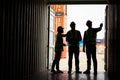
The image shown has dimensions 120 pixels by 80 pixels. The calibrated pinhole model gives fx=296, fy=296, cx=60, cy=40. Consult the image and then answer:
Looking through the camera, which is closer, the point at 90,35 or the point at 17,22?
the point at 17,22

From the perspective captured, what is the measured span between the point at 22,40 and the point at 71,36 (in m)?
3.18

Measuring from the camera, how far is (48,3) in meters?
11.7

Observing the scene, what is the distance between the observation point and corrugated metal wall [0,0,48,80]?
6.15 meters

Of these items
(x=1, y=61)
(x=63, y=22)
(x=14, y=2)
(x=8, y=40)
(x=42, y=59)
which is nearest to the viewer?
(x=1, y=61)

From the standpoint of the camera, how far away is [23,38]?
7.81 m

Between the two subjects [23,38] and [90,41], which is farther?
[90,41]

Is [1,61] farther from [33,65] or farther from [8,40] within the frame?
[33,65]

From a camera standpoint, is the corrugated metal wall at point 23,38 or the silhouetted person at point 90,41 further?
the silhouetted person at point 90,41

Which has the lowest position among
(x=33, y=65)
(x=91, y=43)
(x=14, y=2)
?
(x=33, y=65)

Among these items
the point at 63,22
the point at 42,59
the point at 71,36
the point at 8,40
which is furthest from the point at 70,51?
the point at 63,22

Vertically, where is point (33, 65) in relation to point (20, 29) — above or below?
below

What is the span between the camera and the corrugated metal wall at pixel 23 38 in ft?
20.2

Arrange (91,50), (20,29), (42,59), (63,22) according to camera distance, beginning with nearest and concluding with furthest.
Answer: (20,29) < (91,50) < (42,59) < (63,22)

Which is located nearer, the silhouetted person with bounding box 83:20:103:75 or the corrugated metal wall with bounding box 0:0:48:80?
the corrugated metal wall with bounding box 0:0:48:80
